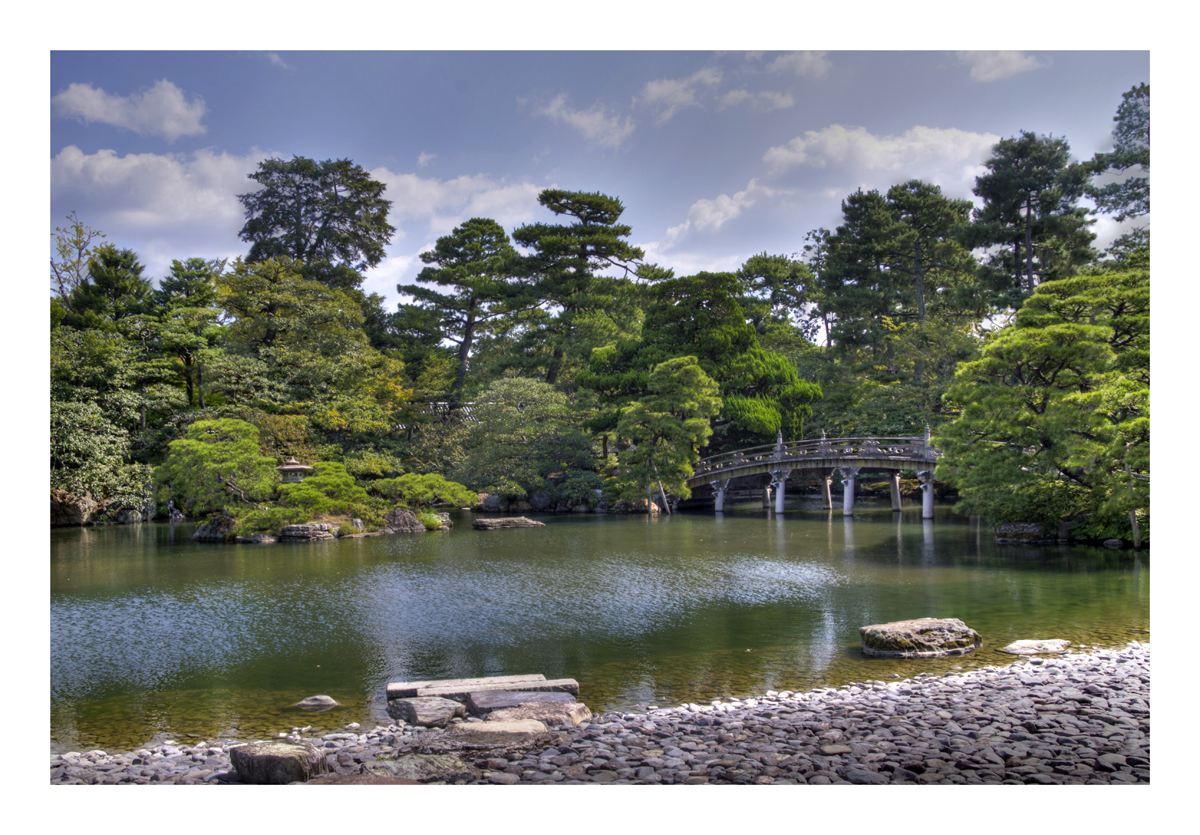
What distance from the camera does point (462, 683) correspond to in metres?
5.04

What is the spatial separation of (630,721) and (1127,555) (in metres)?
9.33

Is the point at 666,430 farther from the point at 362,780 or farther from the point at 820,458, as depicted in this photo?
the point at 362,780

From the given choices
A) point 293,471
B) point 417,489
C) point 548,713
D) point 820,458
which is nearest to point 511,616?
point 548,713

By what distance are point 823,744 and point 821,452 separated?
15.8 metres

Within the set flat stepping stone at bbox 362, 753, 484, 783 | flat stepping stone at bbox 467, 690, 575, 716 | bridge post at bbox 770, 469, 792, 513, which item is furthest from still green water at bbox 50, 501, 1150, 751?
bridge post at bbox 770, 469, 792, 513

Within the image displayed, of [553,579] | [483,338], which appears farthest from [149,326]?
[553,579]

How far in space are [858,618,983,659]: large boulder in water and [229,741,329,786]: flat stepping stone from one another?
423 cm

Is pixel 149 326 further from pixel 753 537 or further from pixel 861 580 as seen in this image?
pixel 861 580

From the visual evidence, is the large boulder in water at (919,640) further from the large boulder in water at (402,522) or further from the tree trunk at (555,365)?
the tree trunk at (555,365)

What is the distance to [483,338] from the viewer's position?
2458 centimetres

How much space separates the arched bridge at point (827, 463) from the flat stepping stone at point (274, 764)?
1583 centimetres

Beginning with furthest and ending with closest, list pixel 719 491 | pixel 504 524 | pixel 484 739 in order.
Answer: pixel 719 491 < pixel 504 524 < pixel 484 739

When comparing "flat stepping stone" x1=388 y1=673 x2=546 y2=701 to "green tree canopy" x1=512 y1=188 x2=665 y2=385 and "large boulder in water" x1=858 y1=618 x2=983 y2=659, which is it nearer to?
"large boulder in water" x1=858 y1=618 x2=983 y2=659

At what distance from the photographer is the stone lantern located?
15.4 metres
